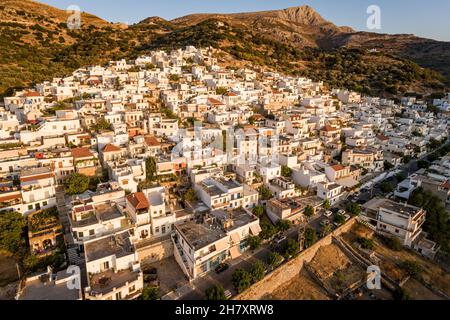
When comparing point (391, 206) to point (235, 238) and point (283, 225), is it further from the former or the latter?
point (235, 238)

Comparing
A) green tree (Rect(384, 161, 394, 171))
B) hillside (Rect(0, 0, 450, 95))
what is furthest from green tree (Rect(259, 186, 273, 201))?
hillside (Rect(0, 0, 450, 95))

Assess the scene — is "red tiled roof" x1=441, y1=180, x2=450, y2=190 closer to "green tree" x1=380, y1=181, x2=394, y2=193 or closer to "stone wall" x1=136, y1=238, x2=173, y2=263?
"green tree" x1=380, y1=181, x2=394, y2=193

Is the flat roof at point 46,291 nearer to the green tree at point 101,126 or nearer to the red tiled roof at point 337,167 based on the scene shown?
the green tree at point 101,126

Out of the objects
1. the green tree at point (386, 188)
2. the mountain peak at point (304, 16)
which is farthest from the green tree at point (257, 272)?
the mountain peak at point (304, 16)

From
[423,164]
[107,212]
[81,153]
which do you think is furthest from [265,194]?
[423,164]

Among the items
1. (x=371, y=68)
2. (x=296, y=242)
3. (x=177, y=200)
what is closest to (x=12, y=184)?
(x=177, y=200)
